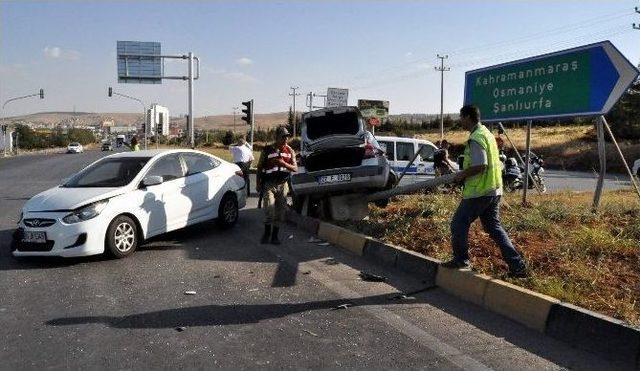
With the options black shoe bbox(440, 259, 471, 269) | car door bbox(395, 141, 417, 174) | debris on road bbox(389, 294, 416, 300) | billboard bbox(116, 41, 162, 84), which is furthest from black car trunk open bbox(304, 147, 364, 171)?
billboard bbox(116, 41, 162, 84)

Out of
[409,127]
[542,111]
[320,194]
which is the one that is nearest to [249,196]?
[320,194]

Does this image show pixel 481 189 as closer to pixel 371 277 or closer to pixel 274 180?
pixel 371 277

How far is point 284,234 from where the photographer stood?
32.0 feet

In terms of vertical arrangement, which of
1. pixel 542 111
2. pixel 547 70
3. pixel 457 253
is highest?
pixel 547 70

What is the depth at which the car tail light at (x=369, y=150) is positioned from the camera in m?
9.75

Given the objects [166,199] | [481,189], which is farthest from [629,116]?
[481,189]

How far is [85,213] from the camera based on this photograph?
7.51 meters

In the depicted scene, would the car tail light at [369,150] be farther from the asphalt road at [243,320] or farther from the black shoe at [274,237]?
the asphalt road at [243,320]

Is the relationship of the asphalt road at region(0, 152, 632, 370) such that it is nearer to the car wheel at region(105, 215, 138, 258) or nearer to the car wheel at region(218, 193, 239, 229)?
the car wheel at region(105, 215, 138, 258)

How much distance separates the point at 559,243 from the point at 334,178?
394 cm

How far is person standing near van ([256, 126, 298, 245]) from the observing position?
8.93m

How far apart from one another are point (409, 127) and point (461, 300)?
3021 inches

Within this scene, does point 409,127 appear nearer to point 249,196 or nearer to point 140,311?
point 249,196

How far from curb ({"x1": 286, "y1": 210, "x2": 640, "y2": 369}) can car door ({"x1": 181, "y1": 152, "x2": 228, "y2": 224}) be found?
3.28 metres
